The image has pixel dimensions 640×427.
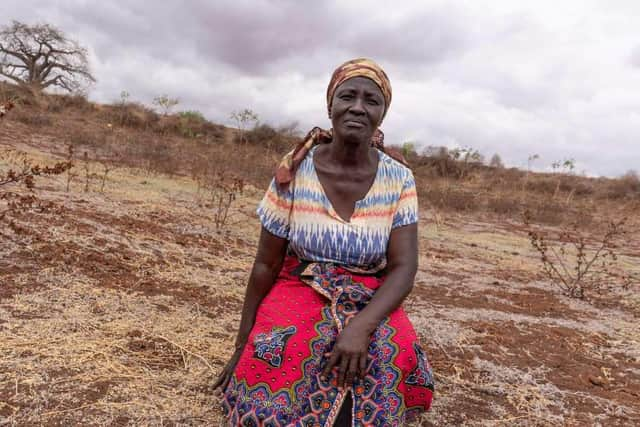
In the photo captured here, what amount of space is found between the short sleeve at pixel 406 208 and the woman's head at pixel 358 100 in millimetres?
232

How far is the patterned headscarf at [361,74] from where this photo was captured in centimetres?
171

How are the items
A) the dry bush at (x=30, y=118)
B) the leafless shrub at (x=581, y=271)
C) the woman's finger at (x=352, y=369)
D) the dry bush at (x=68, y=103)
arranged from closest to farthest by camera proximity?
the woman's finger at (x=352, y=369) < the leafless shrub at (x=581, y=271) < the dry bush at (x=30, y=118) < the dry bush at (x=68, y=103)

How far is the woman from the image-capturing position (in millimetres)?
1452

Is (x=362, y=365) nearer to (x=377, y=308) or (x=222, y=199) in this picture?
(x=377, y=308)

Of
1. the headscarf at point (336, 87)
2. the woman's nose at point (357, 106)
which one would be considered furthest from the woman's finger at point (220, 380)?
the woman's nose at point (357, 106)

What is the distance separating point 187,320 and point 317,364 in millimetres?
1324

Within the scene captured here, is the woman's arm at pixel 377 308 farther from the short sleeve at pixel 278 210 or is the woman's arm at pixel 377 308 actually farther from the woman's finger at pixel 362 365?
the short sleeve at pixel 278 210

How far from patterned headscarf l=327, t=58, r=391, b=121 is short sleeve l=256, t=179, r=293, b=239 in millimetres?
377

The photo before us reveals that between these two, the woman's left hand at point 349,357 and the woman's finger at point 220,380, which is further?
the woman's finger at point 220,380

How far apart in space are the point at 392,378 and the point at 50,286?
81.2 inches

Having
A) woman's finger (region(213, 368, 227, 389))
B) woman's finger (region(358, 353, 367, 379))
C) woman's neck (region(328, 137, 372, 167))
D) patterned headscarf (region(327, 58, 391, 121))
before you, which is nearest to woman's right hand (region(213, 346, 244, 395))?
woman's finger (region(213, 368, 227, 389))

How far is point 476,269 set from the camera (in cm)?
546

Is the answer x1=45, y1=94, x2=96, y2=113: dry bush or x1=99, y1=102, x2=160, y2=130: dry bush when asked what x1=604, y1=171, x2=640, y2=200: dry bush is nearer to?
x1=99, y1=102, x2=160, y2=130: dry bush

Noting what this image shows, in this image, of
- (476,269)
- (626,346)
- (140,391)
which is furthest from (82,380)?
(476,269)
